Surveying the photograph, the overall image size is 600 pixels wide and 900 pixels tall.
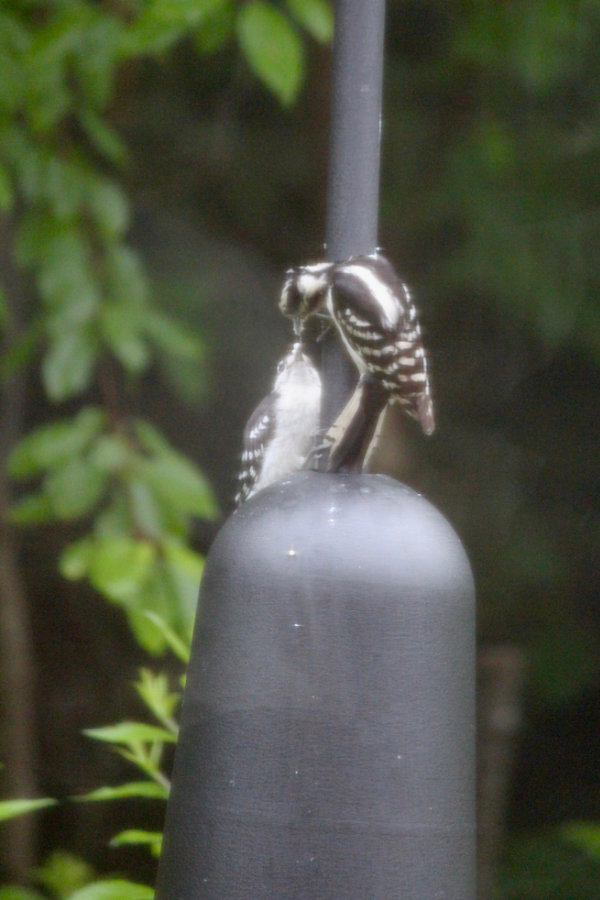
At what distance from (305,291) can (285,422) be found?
30cm

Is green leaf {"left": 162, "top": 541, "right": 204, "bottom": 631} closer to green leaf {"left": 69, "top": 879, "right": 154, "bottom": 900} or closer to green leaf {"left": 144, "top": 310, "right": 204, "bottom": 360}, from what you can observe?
green leaf {"left": 144, "top": 310, "right": 204, "bottom": 360}

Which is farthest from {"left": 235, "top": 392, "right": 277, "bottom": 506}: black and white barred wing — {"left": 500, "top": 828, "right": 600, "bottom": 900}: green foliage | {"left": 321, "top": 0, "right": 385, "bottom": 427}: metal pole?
{"left": 500, "top": 828, "right": 600, "bottom": 900}: green foliage

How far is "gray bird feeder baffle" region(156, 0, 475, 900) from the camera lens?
0.79 m

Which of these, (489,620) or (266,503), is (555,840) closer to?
(489,620)

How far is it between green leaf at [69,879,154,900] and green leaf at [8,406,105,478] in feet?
2.95

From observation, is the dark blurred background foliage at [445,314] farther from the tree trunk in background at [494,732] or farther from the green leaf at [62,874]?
the green leaf at [62,874]

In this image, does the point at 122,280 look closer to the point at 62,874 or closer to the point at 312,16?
the point at 312,16

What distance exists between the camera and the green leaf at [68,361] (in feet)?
5.68

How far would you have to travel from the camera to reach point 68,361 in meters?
1.75

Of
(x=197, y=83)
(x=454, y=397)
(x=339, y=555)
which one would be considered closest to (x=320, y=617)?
(x=339, y=555)

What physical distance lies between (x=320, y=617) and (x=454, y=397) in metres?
1.80

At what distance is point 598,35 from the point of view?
93.1 inches

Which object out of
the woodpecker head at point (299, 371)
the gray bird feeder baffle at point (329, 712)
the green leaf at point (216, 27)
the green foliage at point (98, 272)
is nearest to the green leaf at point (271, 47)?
the green foliage at point (98, 272)

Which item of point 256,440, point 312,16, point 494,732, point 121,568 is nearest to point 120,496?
point 121,568
